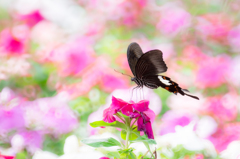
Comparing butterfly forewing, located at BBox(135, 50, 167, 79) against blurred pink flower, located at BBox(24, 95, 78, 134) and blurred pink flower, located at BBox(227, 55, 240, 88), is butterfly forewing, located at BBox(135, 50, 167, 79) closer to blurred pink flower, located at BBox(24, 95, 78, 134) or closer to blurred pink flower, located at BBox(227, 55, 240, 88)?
blurred pink flower, located at BBox(24, 95, 78, 134)

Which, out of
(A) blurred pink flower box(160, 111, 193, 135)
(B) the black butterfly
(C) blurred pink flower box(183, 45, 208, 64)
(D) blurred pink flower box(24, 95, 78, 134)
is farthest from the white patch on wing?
(C) blurred pink flower box(183, 45, 208, 64)

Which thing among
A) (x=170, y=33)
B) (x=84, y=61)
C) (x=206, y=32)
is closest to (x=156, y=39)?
(x=170, y=33)

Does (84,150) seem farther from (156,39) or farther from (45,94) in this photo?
(156,39)

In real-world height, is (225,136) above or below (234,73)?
below

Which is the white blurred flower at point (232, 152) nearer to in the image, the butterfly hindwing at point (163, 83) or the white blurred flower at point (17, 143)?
the butterfly hindwing at point (163, 83)

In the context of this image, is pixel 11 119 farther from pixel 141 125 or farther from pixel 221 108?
pixel 221 108

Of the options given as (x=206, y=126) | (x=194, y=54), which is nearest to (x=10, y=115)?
(x=206, y=126)
